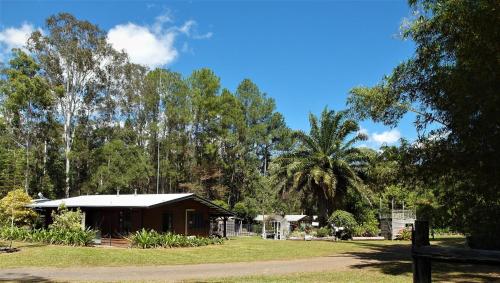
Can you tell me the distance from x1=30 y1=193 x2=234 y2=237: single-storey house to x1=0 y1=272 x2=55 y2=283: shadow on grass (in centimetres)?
1327

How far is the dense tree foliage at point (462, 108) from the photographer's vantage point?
688cm

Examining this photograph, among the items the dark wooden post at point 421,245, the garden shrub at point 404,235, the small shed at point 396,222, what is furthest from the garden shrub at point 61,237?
the small shed at point 396,222

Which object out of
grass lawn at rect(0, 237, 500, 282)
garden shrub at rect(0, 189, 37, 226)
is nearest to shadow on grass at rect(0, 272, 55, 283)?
grass lawn at rect(0, 237, 500, 282)

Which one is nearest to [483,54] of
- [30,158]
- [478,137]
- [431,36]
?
[478,137]

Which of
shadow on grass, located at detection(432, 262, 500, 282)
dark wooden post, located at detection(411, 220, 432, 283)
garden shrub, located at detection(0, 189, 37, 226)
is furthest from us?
garden shrub, located at detection(0, 189, 37, 226)

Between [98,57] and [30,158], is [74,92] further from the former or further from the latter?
[30,158]

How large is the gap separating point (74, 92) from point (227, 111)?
16812 mm

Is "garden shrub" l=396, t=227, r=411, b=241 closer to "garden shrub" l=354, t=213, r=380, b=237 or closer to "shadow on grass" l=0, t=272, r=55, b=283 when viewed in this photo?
"garden shrub" l=354, t=213, r=380, b=237

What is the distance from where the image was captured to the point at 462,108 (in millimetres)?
7254

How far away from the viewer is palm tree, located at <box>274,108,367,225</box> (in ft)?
120

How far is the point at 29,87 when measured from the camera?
1740 inches

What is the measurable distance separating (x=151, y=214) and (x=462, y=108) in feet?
86.4

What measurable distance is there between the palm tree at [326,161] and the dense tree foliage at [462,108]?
85.8ft

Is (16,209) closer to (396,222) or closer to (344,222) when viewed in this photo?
(344,222)
